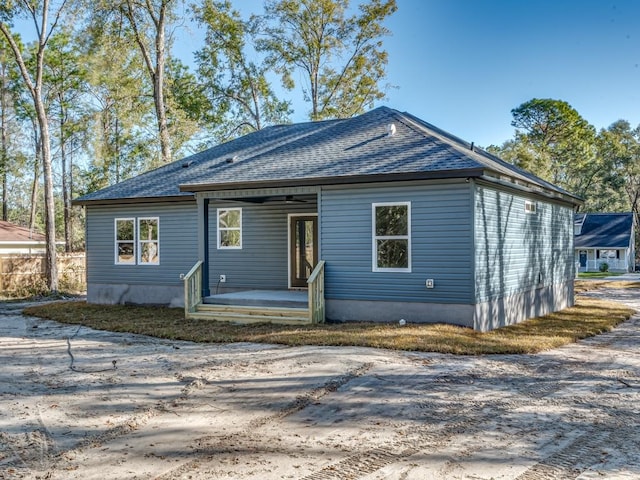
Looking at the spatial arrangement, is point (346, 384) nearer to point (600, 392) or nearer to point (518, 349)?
point (600, 392)

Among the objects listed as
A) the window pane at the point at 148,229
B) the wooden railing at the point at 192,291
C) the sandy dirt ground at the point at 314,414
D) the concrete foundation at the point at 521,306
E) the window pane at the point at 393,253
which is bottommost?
the sandy dirt ground at the point at 314,414

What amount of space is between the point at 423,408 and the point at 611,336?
7.11 meters

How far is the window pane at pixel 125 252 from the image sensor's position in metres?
15.4

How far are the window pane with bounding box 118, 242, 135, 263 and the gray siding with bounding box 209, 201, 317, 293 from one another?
2.76 m

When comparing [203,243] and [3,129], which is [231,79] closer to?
[3,129]

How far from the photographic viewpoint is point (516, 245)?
1245 centimetres

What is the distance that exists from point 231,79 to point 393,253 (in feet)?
70.9

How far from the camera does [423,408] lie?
5.71m

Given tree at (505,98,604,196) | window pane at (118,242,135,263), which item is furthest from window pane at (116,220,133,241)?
tree at (505,98,604,196)

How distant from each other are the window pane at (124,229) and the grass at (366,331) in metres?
2.30

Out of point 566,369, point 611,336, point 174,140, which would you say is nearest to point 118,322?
point 566,369

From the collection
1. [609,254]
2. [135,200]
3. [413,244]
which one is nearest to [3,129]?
[135,200]

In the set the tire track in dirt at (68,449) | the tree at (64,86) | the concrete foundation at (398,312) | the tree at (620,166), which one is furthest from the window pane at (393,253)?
the tree at (620,166)

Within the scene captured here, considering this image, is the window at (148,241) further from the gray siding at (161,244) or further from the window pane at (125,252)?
the window pane at (125,252)
